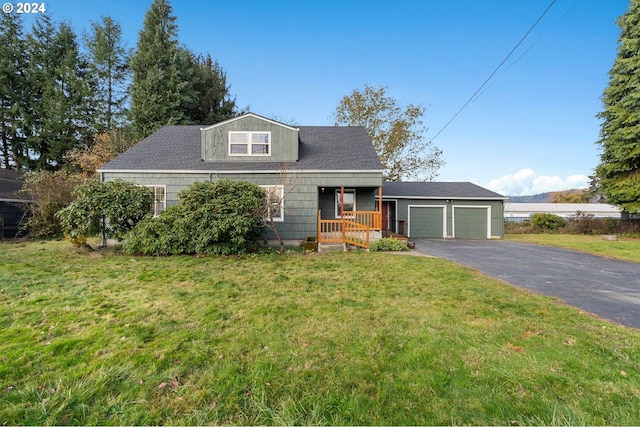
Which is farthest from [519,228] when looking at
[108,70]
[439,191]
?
[108,70]

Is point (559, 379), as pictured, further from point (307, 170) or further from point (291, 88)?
point (291, 88)

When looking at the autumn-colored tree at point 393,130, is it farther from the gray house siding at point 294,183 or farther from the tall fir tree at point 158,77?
the tall fir tree at point 158,77

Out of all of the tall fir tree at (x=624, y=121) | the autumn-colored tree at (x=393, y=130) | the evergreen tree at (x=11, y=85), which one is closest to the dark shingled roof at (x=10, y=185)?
the evergreen tree at (x=11, y=85)

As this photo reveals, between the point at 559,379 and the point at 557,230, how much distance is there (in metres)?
23.5

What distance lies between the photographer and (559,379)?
7.66ft

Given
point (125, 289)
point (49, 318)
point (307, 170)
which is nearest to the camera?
point (49, 318)

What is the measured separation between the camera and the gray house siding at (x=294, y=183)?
35.7 ft

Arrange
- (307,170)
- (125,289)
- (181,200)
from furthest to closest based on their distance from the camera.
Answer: (307,170) → (181,200) → (125,289)

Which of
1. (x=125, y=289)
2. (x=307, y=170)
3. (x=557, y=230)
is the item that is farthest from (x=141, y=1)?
(x=557, y=230)

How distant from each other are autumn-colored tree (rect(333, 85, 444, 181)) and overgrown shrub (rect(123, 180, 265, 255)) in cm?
1601

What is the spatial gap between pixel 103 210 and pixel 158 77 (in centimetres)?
1610

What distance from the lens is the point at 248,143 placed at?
11.7 m

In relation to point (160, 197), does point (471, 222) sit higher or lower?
lower

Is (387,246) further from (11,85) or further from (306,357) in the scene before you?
(11,85)
